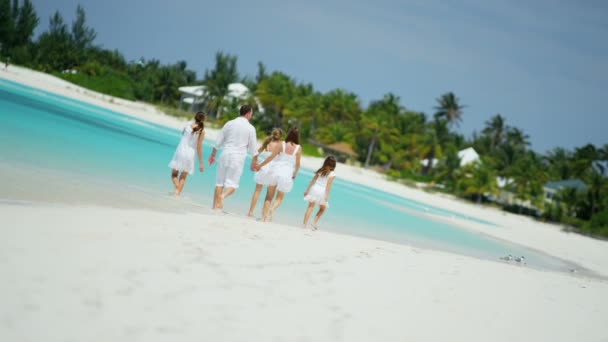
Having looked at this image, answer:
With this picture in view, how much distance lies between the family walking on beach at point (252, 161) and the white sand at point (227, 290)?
4.72 ft

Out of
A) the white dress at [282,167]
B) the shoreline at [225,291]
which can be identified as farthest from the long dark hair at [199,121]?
the shoreline at [225,291]

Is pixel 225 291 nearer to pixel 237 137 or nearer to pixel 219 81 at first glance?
pixel 237 137

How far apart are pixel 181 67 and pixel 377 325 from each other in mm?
81554

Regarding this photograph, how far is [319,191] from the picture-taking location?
873cm

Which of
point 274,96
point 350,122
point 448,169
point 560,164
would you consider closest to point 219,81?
point 274,96

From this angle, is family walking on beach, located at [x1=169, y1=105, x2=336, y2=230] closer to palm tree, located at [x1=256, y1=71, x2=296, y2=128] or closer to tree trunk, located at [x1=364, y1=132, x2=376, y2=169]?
tree trunk, located at [x1=364, y1=132, x2=376, y2=169]

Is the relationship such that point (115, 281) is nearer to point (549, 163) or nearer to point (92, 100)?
point (92, 100)

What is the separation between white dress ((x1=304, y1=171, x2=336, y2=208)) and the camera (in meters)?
8.70

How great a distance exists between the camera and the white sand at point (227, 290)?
107 inches

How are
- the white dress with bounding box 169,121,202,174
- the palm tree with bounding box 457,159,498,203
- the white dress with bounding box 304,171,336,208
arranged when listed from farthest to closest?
the palm tree with bounding box 457,159,498,203
the white dress with bounding box 304,171,336,208
the white dress with bounding box 169,121,202,174

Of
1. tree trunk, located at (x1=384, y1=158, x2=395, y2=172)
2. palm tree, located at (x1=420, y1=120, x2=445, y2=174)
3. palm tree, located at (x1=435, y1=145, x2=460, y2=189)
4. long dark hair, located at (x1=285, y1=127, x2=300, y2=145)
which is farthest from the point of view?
palm tree, located at (x1=420, y1=120, x2=445, y2=174)

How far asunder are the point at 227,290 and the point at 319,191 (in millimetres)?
5357

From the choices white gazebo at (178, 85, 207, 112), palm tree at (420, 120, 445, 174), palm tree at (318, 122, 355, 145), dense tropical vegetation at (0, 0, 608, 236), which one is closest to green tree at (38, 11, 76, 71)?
dense tropical vegetation at (0, 0, 608, 236)

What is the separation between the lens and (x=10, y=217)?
4.06 meters
